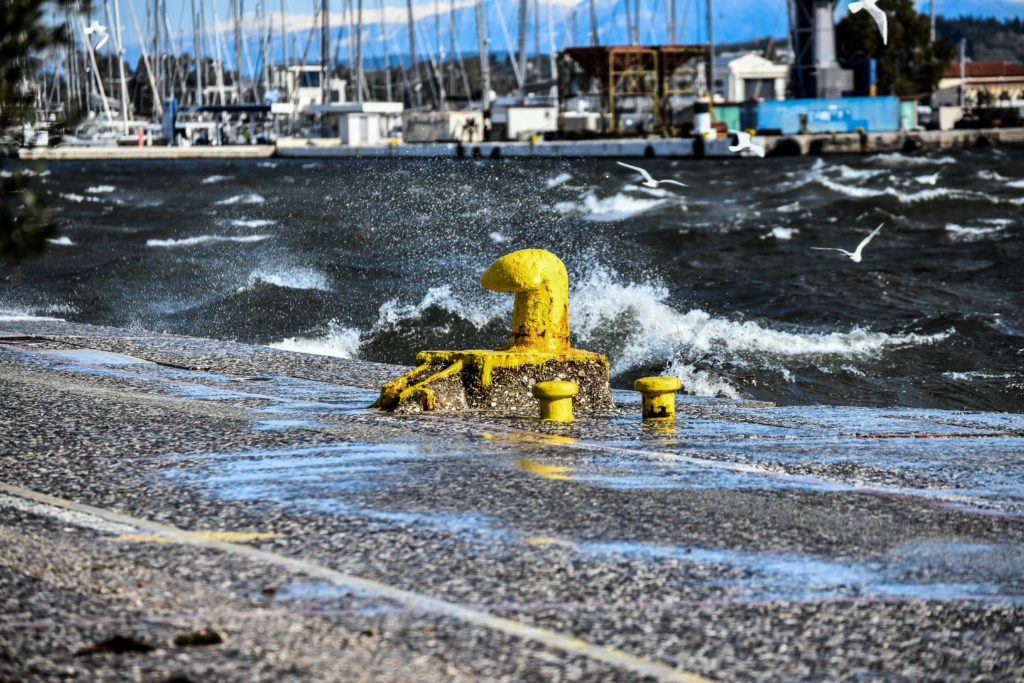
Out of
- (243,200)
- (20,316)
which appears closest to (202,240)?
(20,316)

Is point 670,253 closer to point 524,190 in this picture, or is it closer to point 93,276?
point 93,276

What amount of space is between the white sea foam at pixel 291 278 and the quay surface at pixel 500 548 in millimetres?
12893

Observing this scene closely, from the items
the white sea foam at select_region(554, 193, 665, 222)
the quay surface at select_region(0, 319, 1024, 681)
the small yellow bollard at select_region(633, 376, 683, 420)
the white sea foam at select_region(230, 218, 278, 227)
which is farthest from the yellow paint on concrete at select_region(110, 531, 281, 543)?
the white sea foam at select_region(554, 193, 665, 222)

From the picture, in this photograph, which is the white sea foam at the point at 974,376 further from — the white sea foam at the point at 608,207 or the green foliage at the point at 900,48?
the green foliage at the point at 900,48

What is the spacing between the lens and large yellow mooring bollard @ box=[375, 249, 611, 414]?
9.08m

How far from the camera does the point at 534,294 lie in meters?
9.38

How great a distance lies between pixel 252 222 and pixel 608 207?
10.4 metres

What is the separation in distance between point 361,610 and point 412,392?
437 centimetres

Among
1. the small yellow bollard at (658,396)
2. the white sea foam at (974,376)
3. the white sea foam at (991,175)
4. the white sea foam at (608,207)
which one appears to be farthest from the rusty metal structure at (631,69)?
the small yellow bollard at (658,396)

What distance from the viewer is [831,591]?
16.0 ft

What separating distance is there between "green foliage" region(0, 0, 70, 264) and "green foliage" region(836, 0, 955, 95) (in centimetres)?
12885

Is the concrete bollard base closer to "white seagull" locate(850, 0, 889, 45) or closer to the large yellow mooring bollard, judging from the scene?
the large yellow mooring bollard

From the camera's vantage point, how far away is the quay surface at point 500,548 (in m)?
4.29

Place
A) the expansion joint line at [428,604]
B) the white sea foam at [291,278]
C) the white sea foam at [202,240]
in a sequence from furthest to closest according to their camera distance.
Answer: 1. the white sea foam at [202,240]
2. the white sea foam at [291,278]
3. the expansion joint line at [428,604]
